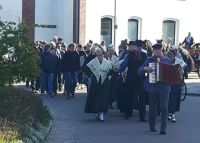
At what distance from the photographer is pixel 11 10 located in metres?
36.8

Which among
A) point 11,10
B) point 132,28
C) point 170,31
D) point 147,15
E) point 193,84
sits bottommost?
point 193,84

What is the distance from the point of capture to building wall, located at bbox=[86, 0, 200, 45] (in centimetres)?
3644

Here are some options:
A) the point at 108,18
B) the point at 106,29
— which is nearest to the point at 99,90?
the point at 108,18

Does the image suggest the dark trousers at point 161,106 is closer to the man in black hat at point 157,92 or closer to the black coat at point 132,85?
the man in black hat at point 157,92

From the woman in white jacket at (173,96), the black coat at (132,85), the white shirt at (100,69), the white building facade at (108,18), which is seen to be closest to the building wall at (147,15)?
the white building facade at (108,18)

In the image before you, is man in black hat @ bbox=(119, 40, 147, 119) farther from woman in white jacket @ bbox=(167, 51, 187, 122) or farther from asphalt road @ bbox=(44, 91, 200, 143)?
woman in white jacket @ bbox=(167, 51, 187, 122)

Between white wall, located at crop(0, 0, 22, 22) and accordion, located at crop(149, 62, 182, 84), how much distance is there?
23675 millimetres

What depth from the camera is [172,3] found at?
38.4m

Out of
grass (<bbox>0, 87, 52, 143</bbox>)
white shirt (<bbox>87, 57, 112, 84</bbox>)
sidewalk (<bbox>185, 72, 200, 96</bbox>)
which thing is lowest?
sidewalk (<bbox>185, 72, 200, 96</bbox>)

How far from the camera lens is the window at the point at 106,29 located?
121 feet

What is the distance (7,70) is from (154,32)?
2539cm

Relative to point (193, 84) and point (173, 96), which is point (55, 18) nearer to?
point (193, 84)

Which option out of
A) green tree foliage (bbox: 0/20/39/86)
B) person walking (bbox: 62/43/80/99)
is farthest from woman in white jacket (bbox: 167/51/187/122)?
Result: person walking (bbox: 62/43/80/99)

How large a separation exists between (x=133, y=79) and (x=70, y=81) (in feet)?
Result: 18.9
